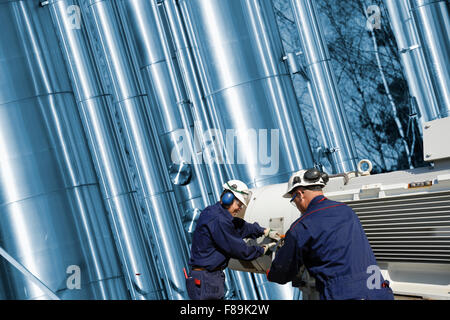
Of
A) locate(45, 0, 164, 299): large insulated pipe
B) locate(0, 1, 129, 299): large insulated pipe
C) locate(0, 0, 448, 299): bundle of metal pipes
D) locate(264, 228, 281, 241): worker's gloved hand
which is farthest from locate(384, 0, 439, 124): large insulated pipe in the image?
locate(0, 1, 129, 299): large insulated pipe

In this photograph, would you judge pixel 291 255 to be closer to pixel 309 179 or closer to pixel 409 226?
pixel 309 179

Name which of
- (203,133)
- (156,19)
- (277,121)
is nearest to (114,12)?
(156,19)

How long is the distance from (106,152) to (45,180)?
0.68m

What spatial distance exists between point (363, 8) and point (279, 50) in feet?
14.0

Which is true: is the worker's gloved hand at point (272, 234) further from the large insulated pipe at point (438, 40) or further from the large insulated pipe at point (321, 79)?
the large insulated pipe at point (438, 40)

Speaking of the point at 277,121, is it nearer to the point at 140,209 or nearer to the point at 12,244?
the point at 140,209

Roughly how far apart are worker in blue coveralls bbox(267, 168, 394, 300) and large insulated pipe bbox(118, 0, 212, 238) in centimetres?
304

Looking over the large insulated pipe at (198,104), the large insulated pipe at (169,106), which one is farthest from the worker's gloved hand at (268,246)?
the large insulated pipe at (169,106)

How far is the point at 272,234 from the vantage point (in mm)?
3305

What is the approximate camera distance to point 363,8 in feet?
27.5

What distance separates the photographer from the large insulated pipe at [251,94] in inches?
177

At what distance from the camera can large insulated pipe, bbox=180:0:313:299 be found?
4.48 m

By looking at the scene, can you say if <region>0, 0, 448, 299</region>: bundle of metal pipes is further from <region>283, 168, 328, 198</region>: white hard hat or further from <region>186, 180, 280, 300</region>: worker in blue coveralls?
<region>283, 168, 328, 198</region>: white hard hat

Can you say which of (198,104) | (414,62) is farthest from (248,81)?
(414,62)
